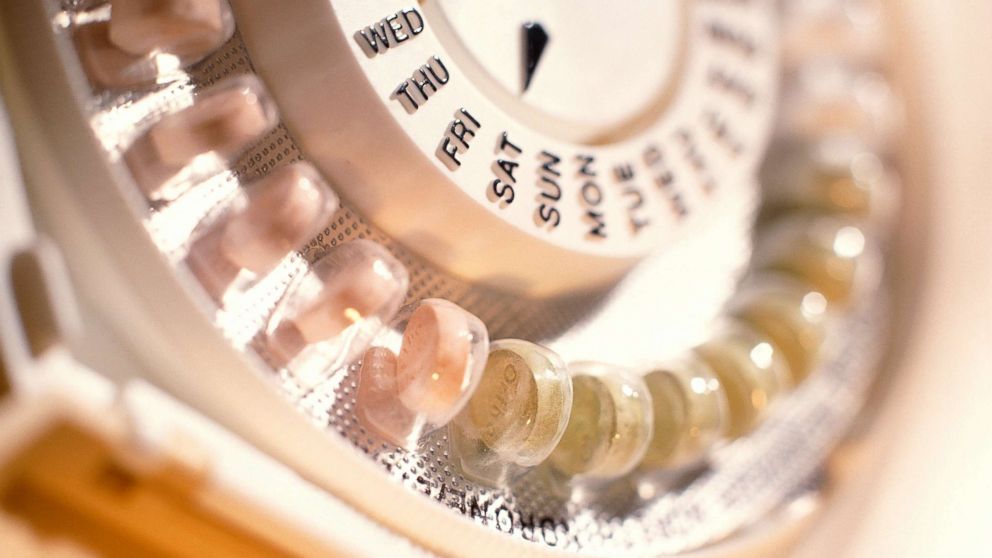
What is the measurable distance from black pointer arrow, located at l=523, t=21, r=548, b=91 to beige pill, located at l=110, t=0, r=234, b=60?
0.37 ft

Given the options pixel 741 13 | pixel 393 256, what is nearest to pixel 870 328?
pixel 741 13

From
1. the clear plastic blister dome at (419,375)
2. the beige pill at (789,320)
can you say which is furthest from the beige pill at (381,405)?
the beige pill at (789,320)

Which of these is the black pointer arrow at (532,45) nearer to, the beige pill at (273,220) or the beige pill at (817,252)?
the beige pill at (273,220)

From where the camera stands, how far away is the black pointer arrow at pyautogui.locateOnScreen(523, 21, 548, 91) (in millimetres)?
335

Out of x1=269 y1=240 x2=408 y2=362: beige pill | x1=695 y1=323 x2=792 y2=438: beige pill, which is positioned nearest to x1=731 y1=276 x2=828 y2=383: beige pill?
x1=695 y1=323 x2=792 y2=438: beige pill

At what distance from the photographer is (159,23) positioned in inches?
10.3

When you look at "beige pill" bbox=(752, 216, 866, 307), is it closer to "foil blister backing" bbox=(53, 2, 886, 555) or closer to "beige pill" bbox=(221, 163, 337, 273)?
"foil blister backing" bbox=(53, 2, 886, 555)

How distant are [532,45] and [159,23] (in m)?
0.13

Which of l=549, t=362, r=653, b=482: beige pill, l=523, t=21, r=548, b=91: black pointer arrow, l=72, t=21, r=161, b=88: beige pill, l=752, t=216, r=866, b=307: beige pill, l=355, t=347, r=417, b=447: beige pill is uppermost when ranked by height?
l=72, t=21, r=161, b=88: beige pill

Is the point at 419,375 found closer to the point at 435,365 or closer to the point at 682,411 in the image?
the point at 435,365

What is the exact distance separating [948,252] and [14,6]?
1.55 ft

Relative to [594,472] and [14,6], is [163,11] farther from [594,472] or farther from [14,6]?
[594,472]

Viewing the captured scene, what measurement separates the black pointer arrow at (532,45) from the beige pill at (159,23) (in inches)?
4.4

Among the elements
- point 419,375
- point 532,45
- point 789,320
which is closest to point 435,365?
point 419,375
